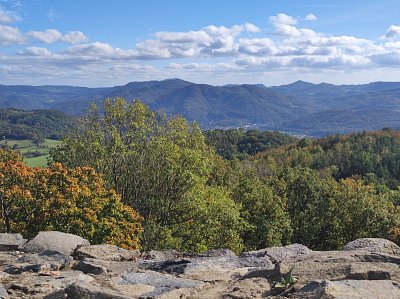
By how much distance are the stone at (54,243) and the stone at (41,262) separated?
0.80m

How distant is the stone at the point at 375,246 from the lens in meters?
14.7

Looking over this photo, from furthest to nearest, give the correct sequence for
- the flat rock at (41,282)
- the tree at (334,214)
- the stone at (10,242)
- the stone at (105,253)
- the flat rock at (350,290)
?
the tree at (334,214) < the stone at (10,242) < the stone at (105,253) < the flat rock at (41,282) < the flat rock at (350,290)

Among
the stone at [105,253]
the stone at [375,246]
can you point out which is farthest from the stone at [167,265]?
the stone at [375,246]

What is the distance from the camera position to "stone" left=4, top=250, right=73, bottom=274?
41.0ft

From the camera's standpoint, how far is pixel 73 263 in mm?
13539

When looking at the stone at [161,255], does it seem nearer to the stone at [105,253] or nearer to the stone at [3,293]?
the stone at [105,253]

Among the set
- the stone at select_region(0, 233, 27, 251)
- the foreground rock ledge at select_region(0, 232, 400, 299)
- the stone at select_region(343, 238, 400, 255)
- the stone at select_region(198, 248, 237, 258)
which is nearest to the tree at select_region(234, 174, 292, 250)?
the stone at select_region(198, 248, 237, 258)

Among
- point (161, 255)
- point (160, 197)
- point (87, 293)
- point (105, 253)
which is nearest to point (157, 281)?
point (87, 293)

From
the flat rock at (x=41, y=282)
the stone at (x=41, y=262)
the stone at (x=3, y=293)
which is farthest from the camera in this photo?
the stone at (x=41, y=262)

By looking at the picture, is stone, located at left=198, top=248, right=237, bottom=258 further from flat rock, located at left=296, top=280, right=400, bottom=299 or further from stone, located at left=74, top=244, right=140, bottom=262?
flat rock, located at left=296, top=280, right=400, bottom=299

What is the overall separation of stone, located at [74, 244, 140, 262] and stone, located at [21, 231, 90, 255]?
383 mm

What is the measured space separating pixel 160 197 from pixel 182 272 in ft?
72.1

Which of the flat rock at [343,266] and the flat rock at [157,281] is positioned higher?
the flat rock at [343,266]

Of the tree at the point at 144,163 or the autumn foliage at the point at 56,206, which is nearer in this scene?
the autumn foliage at the point at 56,206
